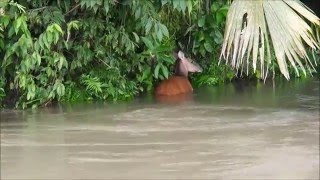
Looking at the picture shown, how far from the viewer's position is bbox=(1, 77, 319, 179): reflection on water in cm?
433

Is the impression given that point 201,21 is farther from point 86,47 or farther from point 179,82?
point 86,47

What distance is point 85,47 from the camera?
660cm

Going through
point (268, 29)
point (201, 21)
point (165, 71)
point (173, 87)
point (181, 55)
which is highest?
point (201, 21)

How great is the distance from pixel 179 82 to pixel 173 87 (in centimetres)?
15

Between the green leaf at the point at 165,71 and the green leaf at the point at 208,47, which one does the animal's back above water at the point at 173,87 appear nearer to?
the green leaf at the point at 165,71

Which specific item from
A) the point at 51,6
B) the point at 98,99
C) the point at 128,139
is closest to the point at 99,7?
the point at 51,6

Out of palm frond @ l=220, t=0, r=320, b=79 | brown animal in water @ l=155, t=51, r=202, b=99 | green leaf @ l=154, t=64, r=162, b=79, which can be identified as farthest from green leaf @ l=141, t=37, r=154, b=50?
palm frond @ l=220, t=0, r=320, b=79

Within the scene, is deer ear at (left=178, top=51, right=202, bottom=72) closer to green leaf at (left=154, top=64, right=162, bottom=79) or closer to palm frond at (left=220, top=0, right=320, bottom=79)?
green leaf at (left=154, top=64, right=162, bottom=79)

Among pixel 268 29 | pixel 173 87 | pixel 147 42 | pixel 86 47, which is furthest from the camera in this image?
pixel 173 87

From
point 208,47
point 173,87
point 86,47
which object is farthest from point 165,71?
point 86,47

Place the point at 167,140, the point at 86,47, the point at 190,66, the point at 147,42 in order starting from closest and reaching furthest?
1. the point at 167,140
2. the point at 86,47
3. the point at 147,42
4. the point at 190,66

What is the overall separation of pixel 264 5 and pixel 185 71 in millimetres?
2531

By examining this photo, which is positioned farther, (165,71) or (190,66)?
(190,66)

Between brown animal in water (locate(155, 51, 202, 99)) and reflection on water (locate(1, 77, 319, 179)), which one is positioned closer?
reflection on water (locate(1, 77, 319, 179))
